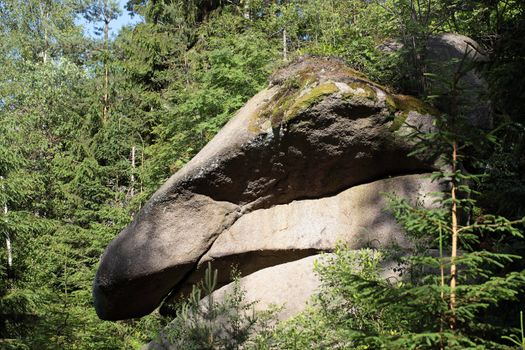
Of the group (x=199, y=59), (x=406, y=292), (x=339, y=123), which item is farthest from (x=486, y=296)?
(x=199, y=59)

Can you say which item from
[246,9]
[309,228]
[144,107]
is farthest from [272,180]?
[246,9]

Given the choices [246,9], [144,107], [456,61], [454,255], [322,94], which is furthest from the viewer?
[144,107]

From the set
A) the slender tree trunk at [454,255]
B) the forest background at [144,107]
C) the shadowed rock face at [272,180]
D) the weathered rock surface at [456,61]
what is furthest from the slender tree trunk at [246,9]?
the slender tree trunk at [454,255]

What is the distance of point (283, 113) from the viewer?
24.2 feet

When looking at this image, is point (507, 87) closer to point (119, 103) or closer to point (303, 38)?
point (303, 38)

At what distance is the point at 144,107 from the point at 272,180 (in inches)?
450

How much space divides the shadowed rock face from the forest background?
2.97ft

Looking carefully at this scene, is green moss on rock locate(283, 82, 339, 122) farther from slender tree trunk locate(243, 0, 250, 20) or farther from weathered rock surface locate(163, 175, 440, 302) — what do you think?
slender tree trunk locate(243, 0, 250, 20)

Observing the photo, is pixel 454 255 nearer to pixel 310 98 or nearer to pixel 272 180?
pixel 310 98

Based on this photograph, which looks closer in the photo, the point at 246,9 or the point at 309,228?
the point at 309,228

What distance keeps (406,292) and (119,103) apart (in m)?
18.1

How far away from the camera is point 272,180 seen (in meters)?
7.85

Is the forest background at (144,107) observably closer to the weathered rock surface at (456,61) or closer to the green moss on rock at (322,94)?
the weathered rock surface at (456,61)

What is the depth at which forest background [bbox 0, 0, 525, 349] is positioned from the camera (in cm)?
821
